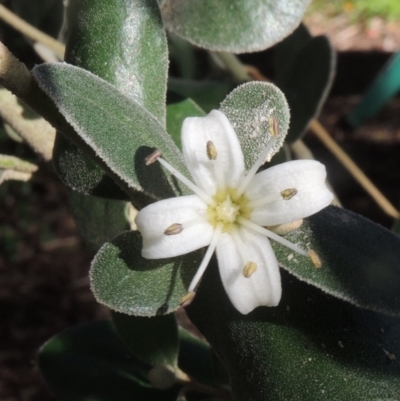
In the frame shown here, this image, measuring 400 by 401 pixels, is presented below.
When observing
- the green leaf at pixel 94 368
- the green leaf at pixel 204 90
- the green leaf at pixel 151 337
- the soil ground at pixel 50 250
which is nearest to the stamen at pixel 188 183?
the green leaf at pixel 151 337

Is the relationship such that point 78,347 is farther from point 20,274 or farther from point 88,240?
point 20,274

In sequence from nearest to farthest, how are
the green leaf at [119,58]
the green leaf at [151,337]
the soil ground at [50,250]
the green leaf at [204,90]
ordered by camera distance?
1. the green leaf at [119,58]
2. the green leaf at [151,337]
3. the green leaf at [204,90]
4. the soil ground at [50,250]

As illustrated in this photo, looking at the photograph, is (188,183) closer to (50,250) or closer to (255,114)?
(255,114)

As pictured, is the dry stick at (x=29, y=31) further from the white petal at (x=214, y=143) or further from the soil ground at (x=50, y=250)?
the soil ground at (x=50, y=250)

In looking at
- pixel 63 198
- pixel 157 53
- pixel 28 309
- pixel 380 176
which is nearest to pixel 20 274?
pixel 28 309

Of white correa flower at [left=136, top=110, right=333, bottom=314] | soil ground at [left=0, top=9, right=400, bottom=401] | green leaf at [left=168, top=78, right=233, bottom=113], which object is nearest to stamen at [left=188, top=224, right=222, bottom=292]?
white correa flower at [left=136, top=110, right=333, bottom=314]

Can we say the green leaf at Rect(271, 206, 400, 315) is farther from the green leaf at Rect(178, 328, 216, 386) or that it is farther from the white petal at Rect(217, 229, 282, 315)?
the green leaf at Rect(178, 328, 216, 386)
